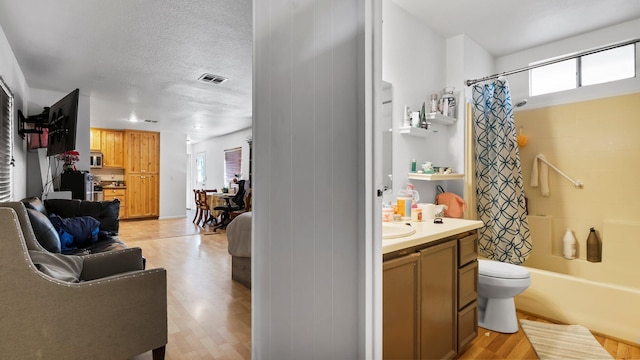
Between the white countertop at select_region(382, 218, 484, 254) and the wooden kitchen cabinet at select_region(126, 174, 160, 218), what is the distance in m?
7.76

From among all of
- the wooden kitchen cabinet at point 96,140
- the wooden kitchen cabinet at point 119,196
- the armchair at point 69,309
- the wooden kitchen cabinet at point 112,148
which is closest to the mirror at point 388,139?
the armchair at point 69,309

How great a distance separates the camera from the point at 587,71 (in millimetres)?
2932

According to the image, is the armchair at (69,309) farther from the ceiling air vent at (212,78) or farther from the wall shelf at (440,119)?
the ceiling air vent at (212,78)

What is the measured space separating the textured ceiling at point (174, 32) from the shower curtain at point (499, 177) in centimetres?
61

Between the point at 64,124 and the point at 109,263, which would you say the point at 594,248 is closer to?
the point at 109,263

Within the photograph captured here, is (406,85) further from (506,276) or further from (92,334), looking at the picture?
(92,334)

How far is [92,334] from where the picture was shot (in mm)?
1466

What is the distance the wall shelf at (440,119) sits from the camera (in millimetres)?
2670

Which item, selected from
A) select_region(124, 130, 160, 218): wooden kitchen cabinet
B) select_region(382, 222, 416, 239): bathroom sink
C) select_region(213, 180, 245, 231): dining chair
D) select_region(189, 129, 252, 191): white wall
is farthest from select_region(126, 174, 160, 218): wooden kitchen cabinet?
select_region(382, 222, 416, 239): bathroom sink

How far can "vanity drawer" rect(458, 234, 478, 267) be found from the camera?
5.90ft

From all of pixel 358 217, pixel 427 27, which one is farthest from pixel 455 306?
pixel 427 27

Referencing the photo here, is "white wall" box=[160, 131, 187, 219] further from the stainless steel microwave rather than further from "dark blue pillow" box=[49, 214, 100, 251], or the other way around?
"dark blue pillow" box=[49, 214, 100, 251]

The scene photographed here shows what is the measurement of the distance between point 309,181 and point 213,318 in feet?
6.16

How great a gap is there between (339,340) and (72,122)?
3.48m
